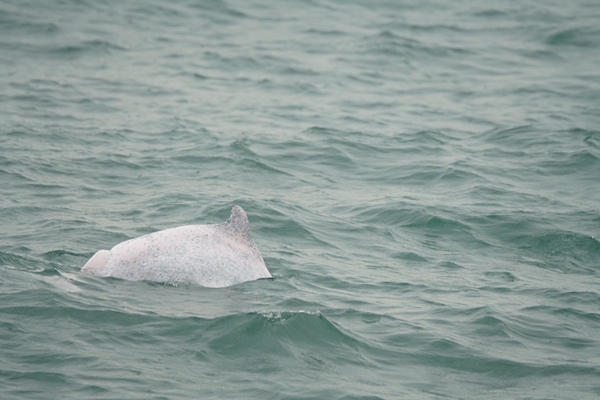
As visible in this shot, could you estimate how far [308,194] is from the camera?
51.1 ft

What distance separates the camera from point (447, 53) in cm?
2734

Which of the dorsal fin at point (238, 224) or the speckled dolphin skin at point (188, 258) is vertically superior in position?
the dorsal fin at point (238, 224)

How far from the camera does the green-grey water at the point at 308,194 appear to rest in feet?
28.1

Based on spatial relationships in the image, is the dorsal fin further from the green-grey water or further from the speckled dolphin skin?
the green-grey water

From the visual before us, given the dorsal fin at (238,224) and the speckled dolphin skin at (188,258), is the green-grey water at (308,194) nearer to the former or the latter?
the speckled dolphin skin at (188,258)

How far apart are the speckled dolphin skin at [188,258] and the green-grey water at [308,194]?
0.62 feet

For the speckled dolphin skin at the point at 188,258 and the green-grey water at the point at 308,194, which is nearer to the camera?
the green-grey water at the point at 308,194

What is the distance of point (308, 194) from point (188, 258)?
5765 millimetres

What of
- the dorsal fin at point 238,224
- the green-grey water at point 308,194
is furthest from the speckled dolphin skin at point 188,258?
the green-grey water at point 308,194

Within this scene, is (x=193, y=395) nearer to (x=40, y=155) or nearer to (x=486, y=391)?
(x=486, y=391)

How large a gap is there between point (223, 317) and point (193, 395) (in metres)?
1.62

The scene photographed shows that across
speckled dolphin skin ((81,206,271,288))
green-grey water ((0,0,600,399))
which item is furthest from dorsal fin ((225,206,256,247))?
green-grey water ((0,0,600,399))

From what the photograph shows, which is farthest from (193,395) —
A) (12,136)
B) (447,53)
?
(447,53)

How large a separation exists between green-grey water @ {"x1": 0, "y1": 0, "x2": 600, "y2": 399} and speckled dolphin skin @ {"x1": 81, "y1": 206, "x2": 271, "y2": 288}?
7.4 inches
